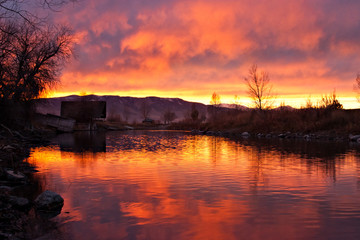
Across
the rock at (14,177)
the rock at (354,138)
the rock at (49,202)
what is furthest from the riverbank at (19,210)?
the rock at (354,138)

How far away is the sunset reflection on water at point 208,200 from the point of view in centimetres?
634

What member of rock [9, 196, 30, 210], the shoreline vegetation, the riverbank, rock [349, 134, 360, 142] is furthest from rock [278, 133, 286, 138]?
rock [9, 196, 30, 210]

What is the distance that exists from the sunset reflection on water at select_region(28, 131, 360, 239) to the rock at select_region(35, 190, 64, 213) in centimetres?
28

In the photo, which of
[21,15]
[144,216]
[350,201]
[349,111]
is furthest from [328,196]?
[349,111]

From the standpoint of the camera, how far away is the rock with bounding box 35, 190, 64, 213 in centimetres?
757

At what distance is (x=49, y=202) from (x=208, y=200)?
4254 millimetres

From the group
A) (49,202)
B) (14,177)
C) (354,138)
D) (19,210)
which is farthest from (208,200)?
(354,138)

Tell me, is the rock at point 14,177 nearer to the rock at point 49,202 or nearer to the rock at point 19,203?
the rock at point 19,203

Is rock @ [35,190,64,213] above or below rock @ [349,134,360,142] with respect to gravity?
below

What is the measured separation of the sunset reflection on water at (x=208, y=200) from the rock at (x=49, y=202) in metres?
0.28

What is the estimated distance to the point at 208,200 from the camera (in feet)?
28.5

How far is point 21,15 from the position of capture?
7.59m

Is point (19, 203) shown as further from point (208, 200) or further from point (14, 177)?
point (208, 200)

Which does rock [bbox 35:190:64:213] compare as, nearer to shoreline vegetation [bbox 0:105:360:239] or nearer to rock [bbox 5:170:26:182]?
shoreline vegetation [bbox 0:105:360:239]
